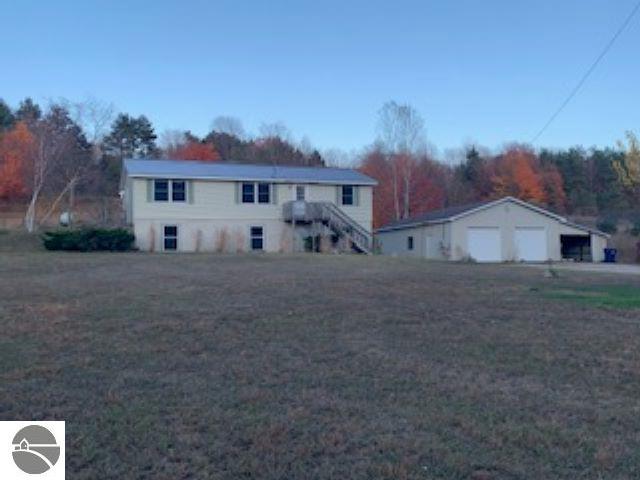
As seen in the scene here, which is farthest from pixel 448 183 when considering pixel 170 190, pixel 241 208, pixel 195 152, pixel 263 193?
pixel 170 190

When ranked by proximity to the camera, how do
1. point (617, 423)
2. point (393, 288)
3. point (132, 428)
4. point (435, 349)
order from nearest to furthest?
1. point (132, 428)
2. point (617, 423)
3. point (435, 349)
4. point (393, 288)

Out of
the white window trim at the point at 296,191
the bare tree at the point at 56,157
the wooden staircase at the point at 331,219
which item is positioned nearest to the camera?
the wooden staircase at the point at 331,219

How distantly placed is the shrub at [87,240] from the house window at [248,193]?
6899 mm

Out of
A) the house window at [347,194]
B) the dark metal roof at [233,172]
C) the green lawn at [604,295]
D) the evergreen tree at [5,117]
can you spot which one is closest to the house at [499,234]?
the house window at [347,194]

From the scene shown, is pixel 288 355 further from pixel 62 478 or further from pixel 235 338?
pixel 62 478

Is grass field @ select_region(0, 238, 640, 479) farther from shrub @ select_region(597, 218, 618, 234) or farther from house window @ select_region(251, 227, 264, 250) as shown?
shrub @ select_region(597, 218, 618, 234)

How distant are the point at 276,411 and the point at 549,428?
2.19 m

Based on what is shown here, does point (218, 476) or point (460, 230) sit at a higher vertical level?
point (460, 230)

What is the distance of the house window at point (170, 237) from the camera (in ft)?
102

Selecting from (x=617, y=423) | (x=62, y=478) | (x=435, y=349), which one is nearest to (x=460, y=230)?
(x=435, y=349)

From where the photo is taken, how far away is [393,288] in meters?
14.2

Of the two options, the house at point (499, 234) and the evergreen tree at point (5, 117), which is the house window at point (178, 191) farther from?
the evergreen tree at point (5, 117)

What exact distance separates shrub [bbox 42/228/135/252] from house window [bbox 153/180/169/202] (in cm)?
321

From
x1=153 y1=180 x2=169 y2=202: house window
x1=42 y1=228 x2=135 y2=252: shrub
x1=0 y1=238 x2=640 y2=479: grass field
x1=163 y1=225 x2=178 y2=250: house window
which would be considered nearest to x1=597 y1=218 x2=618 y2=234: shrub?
→ x1=163 y1=225 x2=178 y2=250: house window
